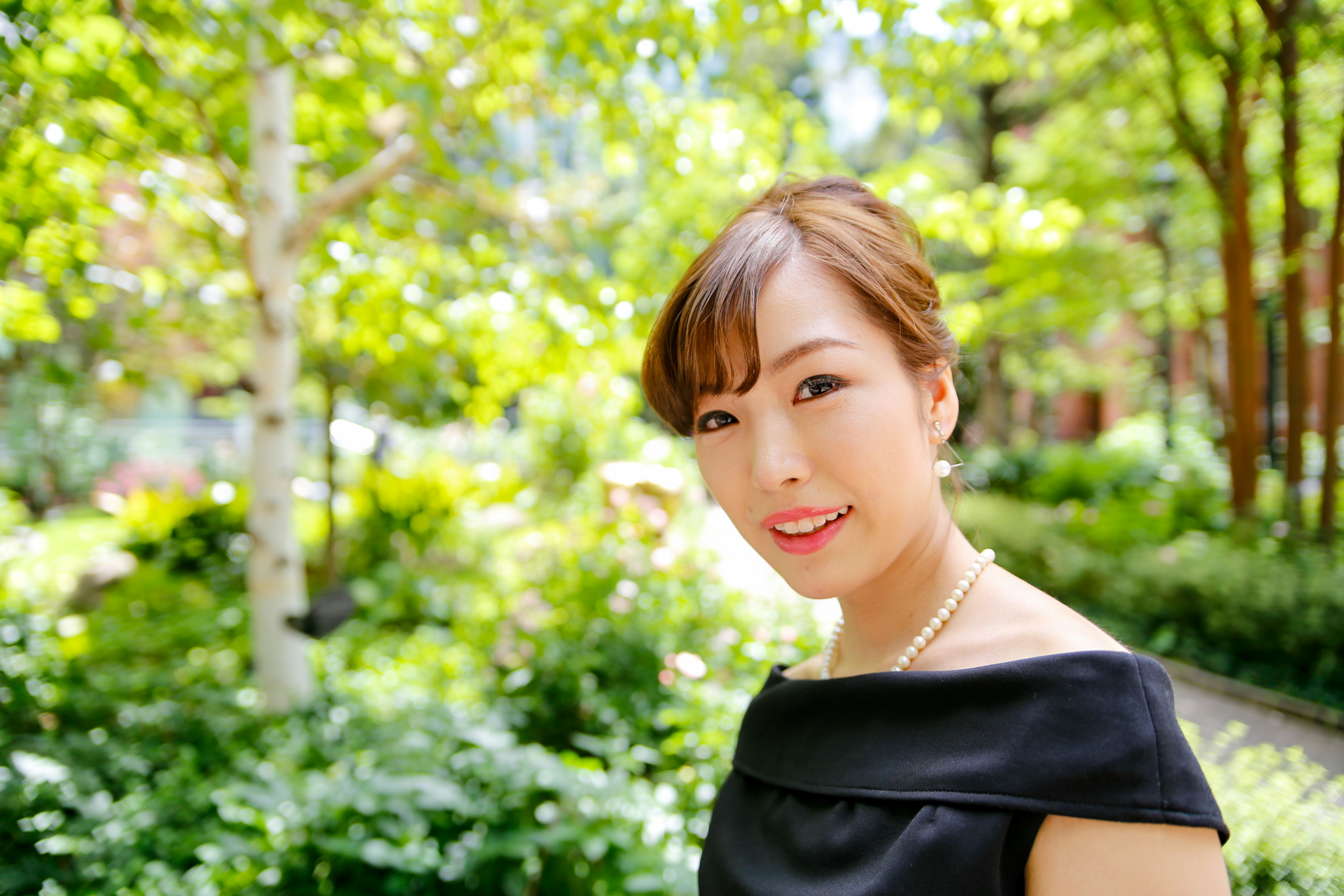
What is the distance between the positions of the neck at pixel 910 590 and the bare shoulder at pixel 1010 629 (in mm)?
47

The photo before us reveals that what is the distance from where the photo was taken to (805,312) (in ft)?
3.38

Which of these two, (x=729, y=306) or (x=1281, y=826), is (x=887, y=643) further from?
(x=1281, y=826)

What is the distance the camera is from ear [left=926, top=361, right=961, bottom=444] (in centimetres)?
114

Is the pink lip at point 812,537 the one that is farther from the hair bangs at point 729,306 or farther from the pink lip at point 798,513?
the hair bangs at point 729,306

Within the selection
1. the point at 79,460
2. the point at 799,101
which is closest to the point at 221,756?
the point at 799,101

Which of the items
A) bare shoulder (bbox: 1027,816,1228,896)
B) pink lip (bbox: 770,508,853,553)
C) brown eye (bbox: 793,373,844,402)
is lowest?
bare shoulder (bbox: 1027,816,1228,896)

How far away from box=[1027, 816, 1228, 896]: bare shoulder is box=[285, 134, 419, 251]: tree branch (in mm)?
3573

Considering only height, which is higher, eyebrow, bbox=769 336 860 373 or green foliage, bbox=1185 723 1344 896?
eyebrow, bbox=769 336 860 373

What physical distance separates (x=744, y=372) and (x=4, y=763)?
10.4ft

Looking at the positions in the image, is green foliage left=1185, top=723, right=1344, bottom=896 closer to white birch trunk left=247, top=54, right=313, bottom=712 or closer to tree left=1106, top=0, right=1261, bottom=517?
white birch trunk left=247, top=54, right=313, bottom=712

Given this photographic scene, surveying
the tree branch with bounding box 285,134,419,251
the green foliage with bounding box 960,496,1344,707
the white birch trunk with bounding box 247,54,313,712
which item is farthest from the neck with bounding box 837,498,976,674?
the white birch trunk with bounding box 247,54,313,712

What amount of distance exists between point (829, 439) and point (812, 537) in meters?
0.14

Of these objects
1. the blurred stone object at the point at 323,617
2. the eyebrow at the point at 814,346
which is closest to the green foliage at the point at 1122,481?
the blurred stone object at the point at 323,617

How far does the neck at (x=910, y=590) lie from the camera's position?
114cm
